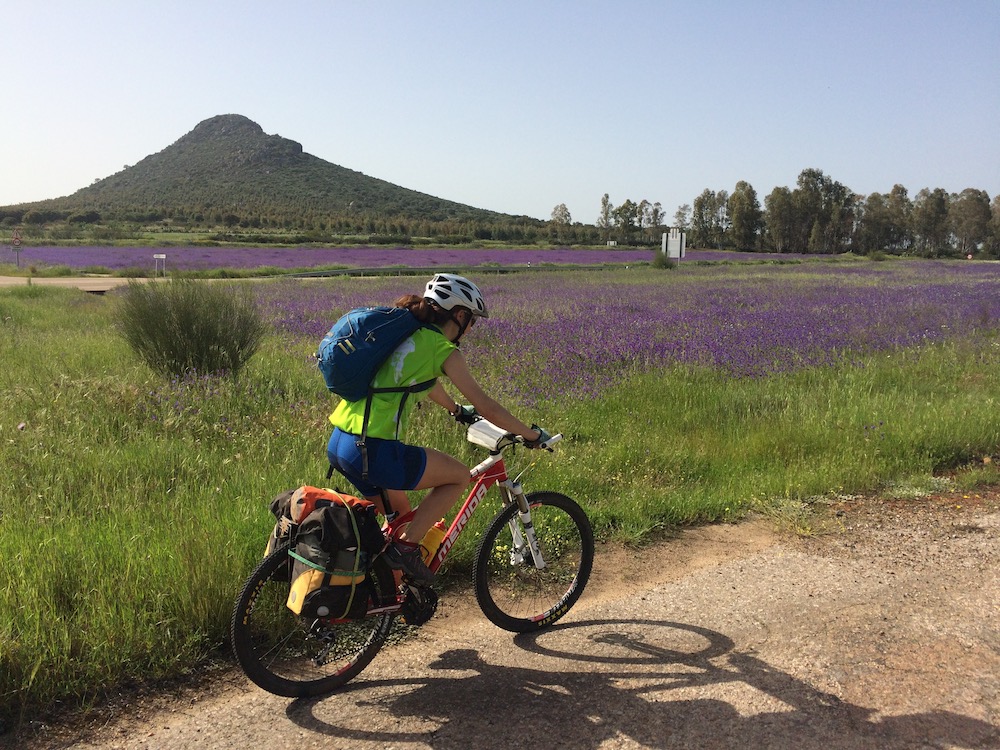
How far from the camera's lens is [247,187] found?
495ft

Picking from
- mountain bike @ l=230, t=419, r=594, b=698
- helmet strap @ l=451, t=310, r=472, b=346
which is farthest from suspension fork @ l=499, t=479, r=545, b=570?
helmet strap @ l=451, t=310, r=472, b=346

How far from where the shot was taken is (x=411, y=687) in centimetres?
337

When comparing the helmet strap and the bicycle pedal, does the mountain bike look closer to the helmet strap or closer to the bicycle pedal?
the bicycle pedal

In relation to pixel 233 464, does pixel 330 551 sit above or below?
A: above

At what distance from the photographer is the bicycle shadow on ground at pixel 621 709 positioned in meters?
2.98

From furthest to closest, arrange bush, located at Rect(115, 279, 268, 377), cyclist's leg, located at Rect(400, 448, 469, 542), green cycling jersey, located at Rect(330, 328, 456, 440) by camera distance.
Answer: bush, located at Rect(115, 279, 268, 377) < cyclist's leg, located at Rect(400, 448, 469, 542) < green cycling jersey, located at Rect(330, 328, 456, 440)

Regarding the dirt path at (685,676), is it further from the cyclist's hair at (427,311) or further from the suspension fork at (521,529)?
the cyclist's hair at (427,311)

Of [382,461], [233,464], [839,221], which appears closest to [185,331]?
[233,464]

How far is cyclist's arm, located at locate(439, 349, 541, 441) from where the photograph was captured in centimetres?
327

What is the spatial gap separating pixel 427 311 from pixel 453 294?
0.48 ft

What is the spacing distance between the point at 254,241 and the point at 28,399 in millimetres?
62773

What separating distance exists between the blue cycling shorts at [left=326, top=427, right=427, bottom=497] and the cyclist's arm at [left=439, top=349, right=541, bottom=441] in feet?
1.24

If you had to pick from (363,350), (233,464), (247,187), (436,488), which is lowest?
(233,464)

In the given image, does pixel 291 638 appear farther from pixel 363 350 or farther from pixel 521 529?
pixel 363 350
